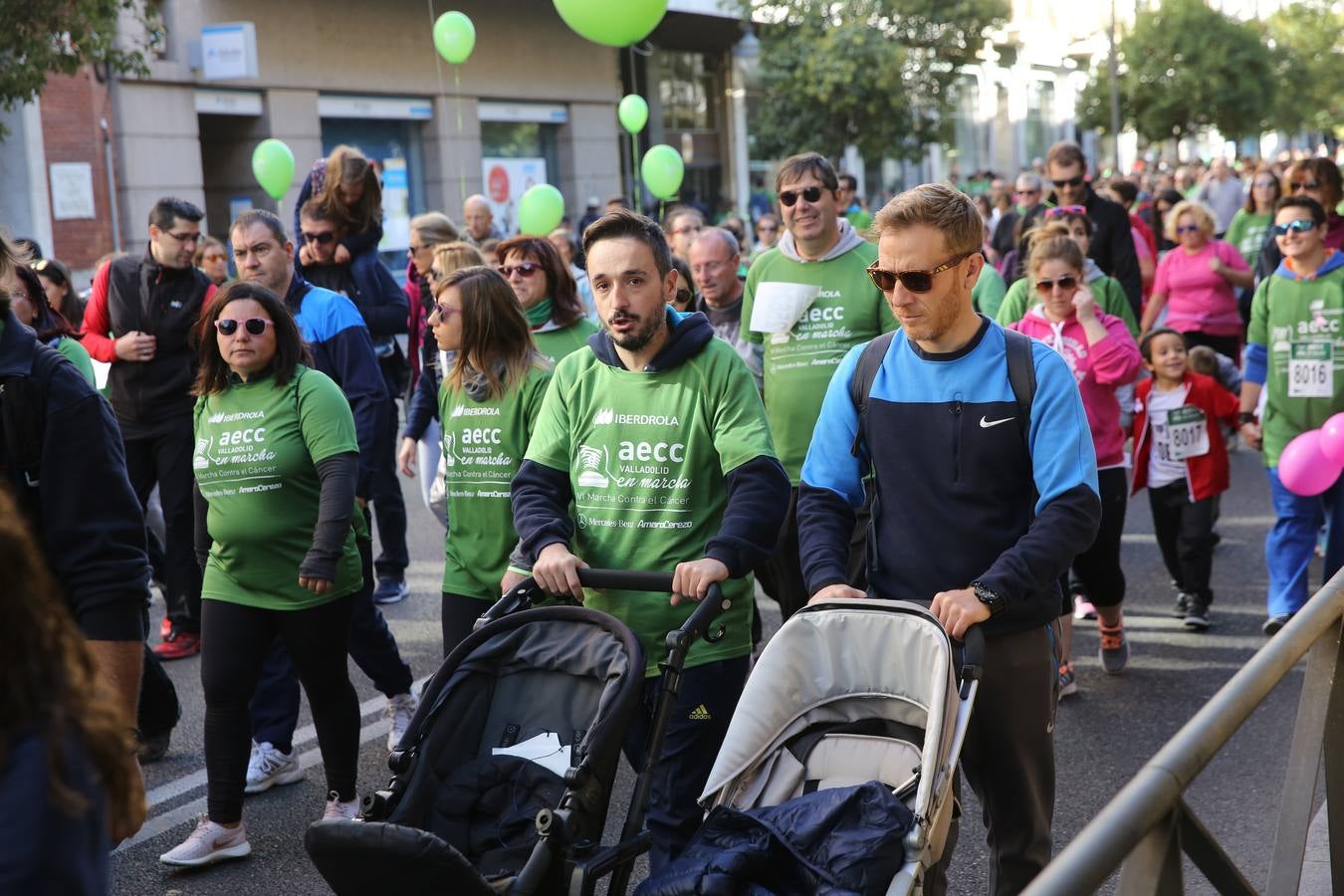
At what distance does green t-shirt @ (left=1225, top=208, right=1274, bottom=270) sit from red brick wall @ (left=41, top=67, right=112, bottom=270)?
14539 mm

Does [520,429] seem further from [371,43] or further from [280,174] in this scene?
[371,43]

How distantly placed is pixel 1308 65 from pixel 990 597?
58531 mm

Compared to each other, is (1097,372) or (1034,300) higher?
(1034,300)

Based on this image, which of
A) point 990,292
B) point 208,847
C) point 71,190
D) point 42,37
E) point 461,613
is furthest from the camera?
point 71,190

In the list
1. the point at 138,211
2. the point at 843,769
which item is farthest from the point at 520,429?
the point at 138,211

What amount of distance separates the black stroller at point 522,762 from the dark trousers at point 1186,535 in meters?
4.24

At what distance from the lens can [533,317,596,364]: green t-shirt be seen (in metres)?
5.94

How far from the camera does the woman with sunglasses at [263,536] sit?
4742 millimetres

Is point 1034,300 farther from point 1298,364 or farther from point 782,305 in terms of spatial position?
point 782,305

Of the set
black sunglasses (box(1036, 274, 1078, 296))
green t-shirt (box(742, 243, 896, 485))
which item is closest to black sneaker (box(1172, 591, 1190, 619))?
black sunglasses (box(1036, 274, 1078, 296))

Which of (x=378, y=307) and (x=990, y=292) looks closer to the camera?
(x=378, y=307)

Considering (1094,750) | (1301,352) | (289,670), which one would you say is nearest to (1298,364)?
(1301,352)

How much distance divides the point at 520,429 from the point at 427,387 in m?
1.43

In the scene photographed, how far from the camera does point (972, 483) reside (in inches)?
134
